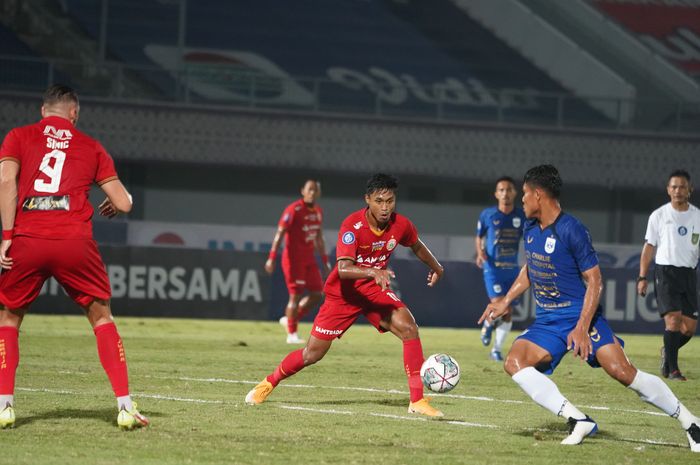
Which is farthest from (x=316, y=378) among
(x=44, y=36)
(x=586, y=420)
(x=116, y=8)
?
(x=116, y=8)

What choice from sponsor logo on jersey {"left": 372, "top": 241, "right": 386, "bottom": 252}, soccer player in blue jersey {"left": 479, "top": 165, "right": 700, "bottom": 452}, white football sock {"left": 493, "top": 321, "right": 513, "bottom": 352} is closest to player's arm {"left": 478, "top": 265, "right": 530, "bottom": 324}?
soccer player in blue jersey {"left": 479, "top": 165, "right": 700, "bottom": 452}

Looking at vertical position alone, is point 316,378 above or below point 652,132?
below

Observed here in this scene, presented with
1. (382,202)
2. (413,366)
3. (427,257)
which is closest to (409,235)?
(427,257)

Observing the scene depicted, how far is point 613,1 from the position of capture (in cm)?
3562

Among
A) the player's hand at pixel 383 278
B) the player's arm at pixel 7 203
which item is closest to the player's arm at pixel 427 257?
the player's hand at pixel 383 278

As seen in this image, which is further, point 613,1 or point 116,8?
point 613,1

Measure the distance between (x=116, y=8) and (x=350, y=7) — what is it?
266 inches

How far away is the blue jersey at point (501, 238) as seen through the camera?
1614 cm

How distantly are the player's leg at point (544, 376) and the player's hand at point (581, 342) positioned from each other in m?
0.31

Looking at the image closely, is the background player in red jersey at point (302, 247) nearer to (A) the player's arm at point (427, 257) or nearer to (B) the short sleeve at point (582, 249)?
(A) the player's arm at point (427, 257)

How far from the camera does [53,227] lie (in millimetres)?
7805

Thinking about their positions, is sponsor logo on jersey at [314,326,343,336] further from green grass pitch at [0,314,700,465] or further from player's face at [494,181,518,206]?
player's face at [494,181,518,206]

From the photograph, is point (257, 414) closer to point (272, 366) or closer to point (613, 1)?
point (272, 366)

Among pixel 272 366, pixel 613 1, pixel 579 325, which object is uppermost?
pixel 613 1
